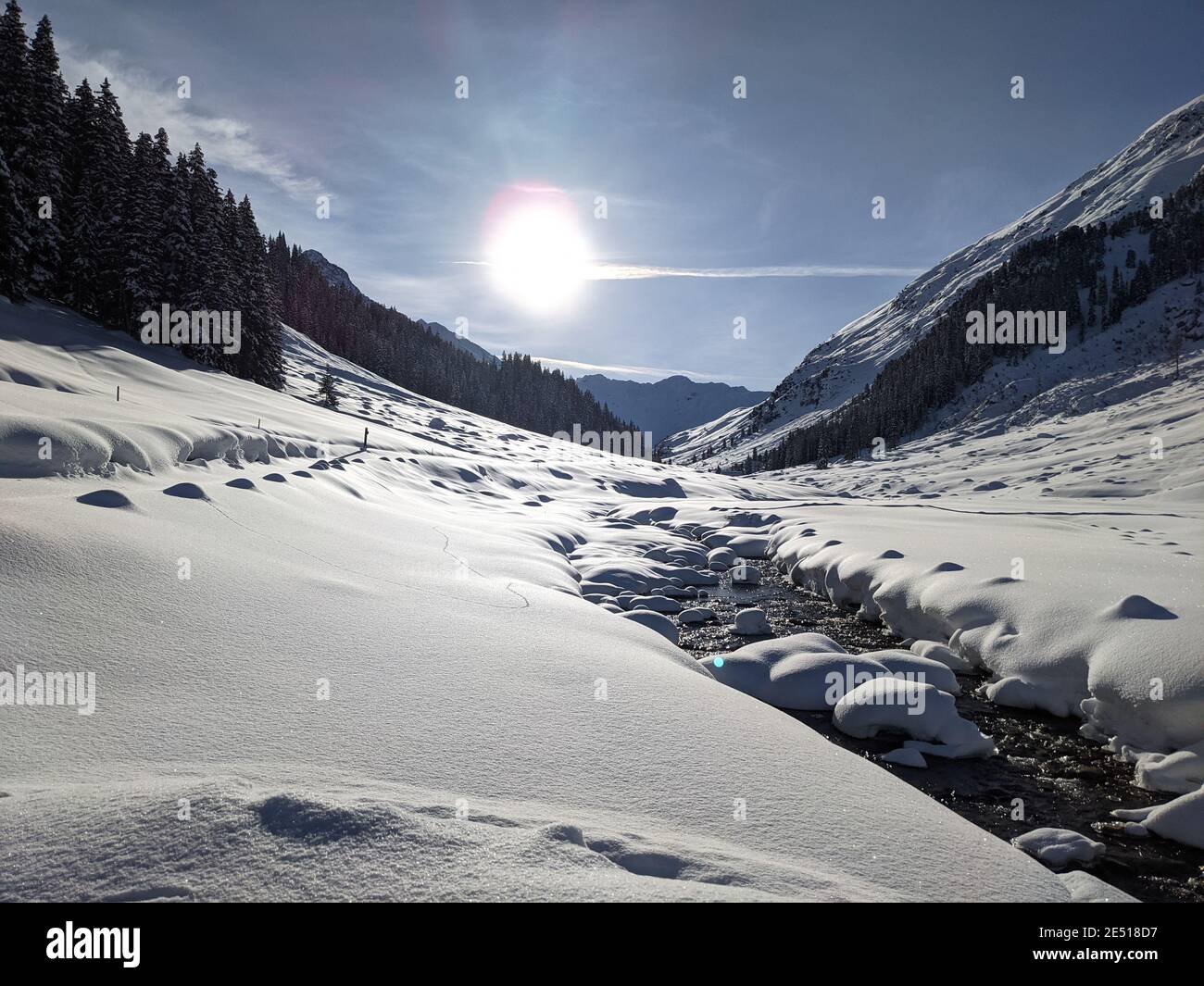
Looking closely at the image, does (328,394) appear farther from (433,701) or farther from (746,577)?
(433,701)

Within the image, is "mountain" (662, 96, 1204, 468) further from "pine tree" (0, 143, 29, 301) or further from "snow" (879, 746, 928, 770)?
"snow" (879, 746, 928, 770)

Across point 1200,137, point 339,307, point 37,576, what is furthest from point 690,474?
point 1200,137

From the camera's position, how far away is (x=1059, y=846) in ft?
15.7

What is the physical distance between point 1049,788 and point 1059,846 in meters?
1.33

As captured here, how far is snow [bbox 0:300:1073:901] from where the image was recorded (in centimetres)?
221

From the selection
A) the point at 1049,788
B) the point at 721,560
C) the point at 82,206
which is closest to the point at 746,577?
the point at 721,560

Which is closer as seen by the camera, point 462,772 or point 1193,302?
point 462,772

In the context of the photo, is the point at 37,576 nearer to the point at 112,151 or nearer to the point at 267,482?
the point at 267,482

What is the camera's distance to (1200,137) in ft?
530

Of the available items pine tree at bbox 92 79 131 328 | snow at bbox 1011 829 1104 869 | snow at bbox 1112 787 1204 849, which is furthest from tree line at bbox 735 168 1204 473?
snow at bbox 1011 829 1104 869

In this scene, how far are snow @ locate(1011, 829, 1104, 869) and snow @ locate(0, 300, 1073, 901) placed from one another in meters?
1.42

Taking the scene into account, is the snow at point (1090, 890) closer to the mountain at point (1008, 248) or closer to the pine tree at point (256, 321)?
the pine tree at point (256, 321)
